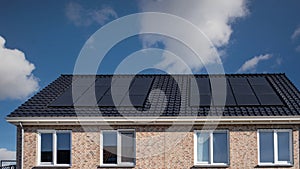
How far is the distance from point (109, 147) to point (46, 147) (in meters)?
2.48

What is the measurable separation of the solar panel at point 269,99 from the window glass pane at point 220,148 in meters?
2.31

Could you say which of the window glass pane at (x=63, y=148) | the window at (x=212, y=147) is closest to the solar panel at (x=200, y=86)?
the window at (x=212, y=147)

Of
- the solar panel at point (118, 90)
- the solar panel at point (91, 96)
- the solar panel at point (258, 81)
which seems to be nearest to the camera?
the solar panel at point (91, 96)

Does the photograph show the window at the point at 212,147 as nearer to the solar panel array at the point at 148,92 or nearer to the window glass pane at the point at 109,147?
the solar panel array at the point at 148,92

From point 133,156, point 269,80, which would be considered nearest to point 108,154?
point 133,156

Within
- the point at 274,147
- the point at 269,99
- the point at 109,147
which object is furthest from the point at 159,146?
the point at 269,99

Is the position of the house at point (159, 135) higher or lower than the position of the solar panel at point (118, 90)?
lower

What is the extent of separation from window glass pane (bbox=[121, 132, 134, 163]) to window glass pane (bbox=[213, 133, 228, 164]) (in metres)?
3.22

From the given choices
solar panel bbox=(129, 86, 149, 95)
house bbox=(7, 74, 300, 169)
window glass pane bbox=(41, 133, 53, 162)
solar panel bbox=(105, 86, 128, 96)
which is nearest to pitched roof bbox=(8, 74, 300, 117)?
house bbox=(7, 74, 300, 169)

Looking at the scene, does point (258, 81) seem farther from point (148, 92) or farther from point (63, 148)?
point (63, 148)

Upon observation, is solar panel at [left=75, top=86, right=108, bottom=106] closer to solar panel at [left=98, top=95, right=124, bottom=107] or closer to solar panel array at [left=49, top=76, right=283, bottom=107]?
solar panel array at [left=49, top=76, right=283, bottom=107]

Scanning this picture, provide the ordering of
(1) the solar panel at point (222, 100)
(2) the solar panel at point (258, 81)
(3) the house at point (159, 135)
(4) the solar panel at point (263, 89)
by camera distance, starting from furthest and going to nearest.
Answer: (2) the solar panel at point (258, 81) → (4) the solar panel at point (263, 89) → (1) the solar panel at point (222, 100) → (3) the house at point (159, 135)

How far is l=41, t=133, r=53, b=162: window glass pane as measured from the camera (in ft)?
58.4

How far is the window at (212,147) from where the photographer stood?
17578 mm
